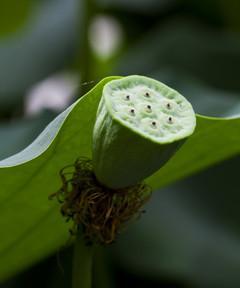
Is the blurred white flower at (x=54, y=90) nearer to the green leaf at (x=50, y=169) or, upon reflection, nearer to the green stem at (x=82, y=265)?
the green leaf at (x=50, y=169)

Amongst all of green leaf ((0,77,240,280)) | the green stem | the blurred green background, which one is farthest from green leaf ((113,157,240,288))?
the green stem

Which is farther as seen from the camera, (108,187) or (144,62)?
(144,62)

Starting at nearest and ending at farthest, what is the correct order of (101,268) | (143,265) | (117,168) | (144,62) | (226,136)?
(117,168) → (226,136) → (101,268) → (143,265) → (144,62)

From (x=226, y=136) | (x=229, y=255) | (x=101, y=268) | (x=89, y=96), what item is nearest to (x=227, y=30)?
(x=229, y=255)

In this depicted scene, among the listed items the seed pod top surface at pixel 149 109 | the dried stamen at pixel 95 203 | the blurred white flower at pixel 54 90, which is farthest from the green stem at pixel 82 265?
the blurred white flower at pixel 54 90

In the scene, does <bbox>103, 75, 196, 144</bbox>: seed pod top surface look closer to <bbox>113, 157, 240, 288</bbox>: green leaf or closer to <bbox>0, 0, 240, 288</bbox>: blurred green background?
<bbox>0, 0, 240, 288</bbox>: blurred green background

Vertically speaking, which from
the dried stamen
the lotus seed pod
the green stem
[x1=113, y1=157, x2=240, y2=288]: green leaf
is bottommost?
[x1=113, y1=157, x2=240, y2=288]: green leaf

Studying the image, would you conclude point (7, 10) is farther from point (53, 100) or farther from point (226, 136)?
point (226, 136)
